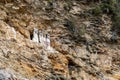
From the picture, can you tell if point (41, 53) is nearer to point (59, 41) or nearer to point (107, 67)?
point (59, 41)

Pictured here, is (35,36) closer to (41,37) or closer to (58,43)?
(41,37)

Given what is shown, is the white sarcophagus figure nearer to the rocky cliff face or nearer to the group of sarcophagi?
the group of sarcophagi

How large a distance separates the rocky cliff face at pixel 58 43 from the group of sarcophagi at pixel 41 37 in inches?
6.9

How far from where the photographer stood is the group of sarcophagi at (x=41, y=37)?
11.2m

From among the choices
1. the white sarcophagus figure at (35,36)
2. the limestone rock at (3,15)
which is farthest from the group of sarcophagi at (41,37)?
the limestone rock at (3,15)

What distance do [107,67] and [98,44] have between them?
123cm

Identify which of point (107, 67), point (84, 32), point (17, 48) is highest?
point (17, 48)

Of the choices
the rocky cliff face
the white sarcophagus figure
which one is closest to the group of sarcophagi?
the white sarcophagus figure

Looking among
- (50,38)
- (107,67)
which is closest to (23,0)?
(50,38)

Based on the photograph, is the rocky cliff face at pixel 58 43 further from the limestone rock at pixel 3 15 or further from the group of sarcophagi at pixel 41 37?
the group of sarcophagi at pixel 41 37

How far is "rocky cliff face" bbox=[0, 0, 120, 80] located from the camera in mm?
8953

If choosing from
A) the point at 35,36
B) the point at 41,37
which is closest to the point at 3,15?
the point at 35,36

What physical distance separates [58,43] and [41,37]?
1076mm

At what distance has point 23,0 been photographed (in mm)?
12516
